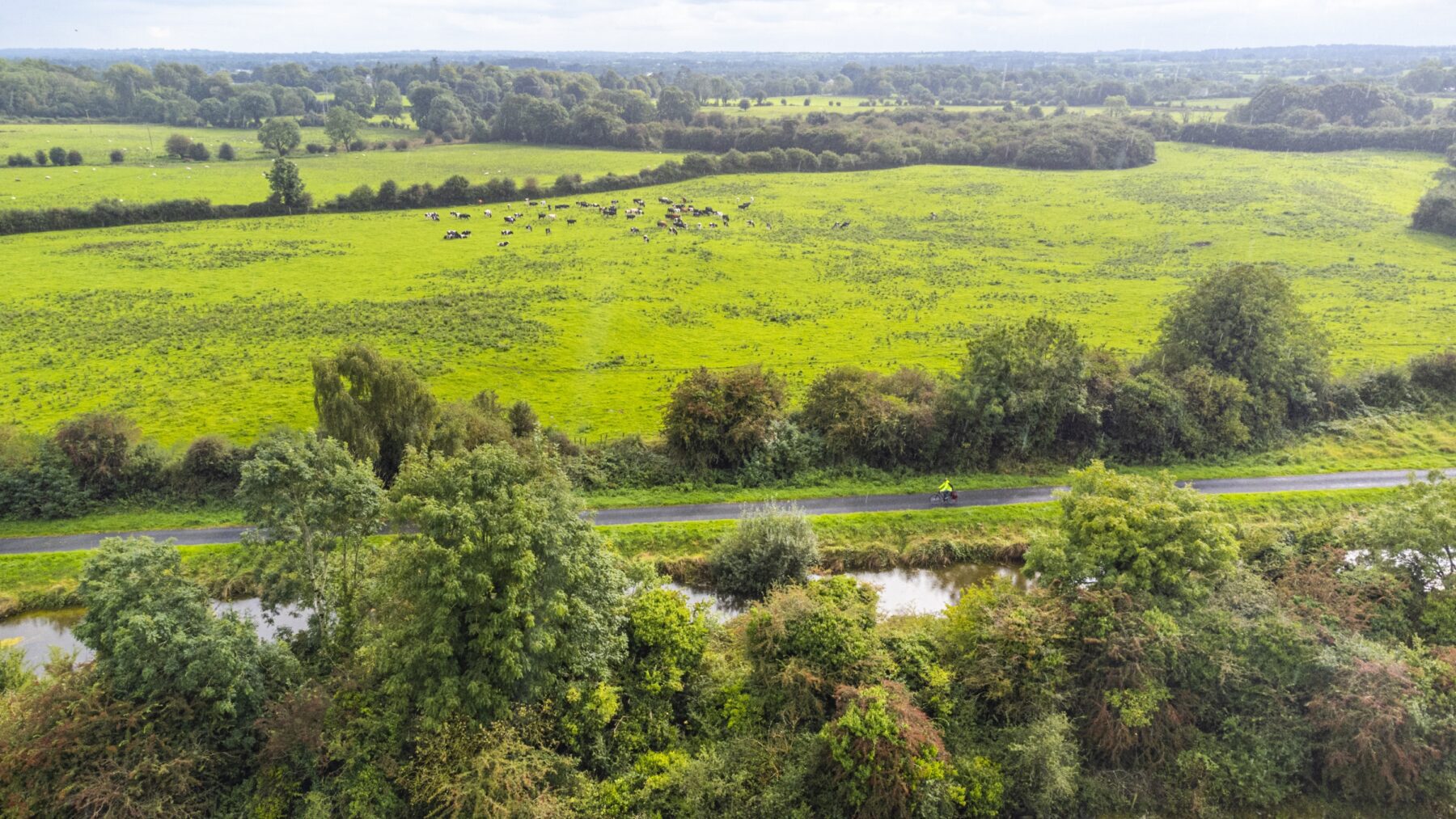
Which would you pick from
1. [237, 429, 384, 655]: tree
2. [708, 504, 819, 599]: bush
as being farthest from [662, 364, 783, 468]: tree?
[237, 429, 384, 655]: tree

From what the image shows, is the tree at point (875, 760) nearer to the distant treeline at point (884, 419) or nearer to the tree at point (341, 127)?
the distant treeline at point (884, 419)

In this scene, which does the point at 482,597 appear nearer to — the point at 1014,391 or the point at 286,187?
the point at 1014,391

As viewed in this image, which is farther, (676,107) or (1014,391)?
(676,107)

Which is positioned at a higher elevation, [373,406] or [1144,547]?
[373,406]

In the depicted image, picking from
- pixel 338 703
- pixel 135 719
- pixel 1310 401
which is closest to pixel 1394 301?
pixel 1310 401

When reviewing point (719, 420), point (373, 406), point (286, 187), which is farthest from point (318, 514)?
point (286, 187)

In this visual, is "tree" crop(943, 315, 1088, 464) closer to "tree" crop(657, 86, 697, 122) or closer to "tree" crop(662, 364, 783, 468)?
"tree" crop(662, 364, 783, 468)

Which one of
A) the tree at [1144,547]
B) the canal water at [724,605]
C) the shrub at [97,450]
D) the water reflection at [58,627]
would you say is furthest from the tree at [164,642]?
the tree at [1144,547]

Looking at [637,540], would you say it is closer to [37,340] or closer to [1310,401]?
[1310,401]
